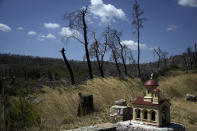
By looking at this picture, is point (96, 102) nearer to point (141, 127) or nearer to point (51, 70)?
point (141, 127)

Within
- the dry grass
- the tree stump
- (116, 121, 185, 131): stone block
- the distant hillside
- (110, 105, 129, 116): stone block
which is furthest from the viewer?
the distant hillside

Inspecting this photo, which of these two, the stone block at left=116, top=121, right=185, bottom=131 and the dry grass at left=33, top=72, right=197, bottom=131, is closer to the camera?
the stone block at left=116, top=121, right=185, bottom=131

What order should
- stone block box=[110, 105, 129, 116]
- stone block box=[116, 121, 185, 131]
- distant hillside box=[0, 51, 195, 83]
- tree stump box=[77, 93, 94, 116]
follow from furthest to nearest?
distant hillside box=[0, 51, 195, 83]
tree stump box=[77, 93, 94, 116]
stone block box=[110, 105, 129, 116]
stone block box=[116, 121, 185, 131]

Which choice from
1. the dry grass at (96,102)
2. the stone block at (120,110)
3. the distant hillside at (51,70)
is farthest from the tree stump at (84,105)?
the distant hillside at (51,70)

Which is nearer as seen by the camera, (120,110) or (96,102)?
(120,110)

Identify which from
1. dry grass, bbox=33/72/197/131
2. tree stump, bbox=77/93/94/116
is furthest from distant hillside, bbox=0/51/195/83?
tree stump, bbox=77/93/94/116

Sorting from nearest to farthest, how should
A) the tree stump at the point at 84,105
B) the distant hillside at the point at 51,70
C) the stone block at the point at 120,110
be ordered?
the stone block at the point at 120,110 → the tree stump at the point at 84,105 → the distant hillside at the point at 51,70

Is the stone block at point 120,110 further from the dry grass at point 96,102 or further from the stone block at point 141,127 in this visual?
the stone block at point 141,127

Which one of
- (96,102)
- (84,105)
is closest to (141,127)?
(84,105)

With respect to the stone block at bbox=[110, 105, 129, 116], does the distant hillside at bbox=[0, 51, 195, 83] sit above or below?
above

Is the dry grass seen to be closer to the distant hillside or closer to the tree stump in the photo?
the tree stump

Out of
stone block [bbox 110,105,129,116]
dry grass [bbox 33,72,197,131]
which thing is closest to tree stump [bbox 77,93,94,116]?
dry grass [bbox 33,72,197,131]

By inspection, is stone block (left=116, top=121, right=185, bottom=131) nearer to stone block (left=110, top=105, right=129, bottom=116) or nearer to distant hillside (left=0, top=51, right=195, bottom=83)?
stone block (left=110, top=105, right=129, bottom=116)

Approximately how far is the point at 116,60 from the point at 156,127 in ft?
44.2
